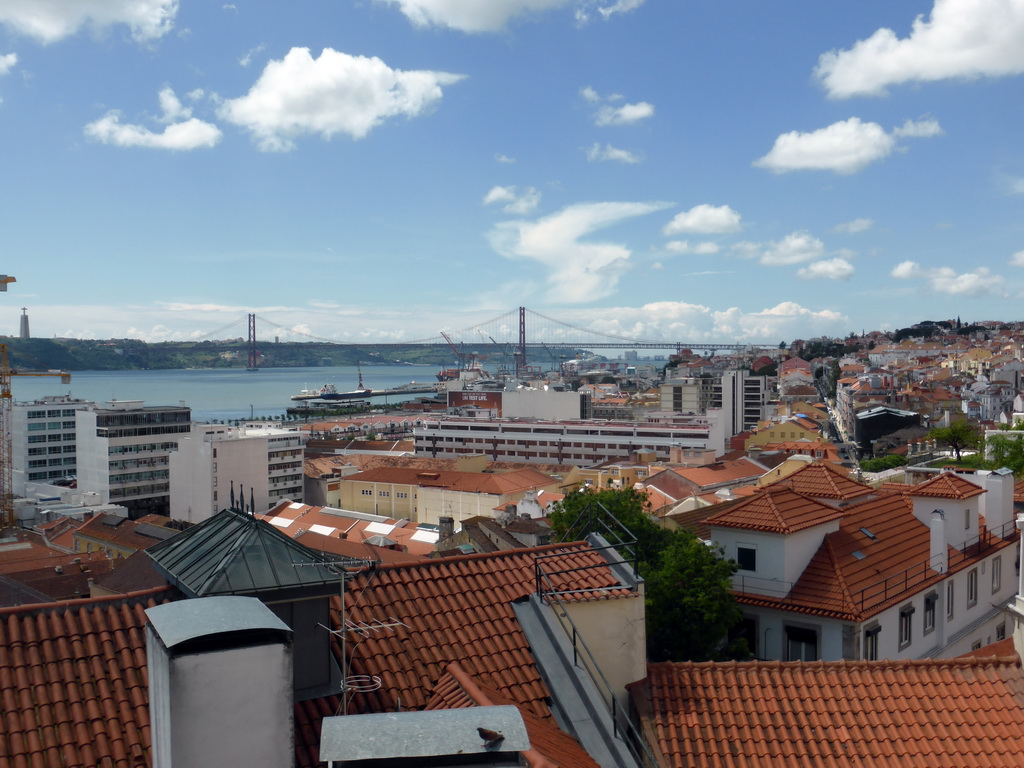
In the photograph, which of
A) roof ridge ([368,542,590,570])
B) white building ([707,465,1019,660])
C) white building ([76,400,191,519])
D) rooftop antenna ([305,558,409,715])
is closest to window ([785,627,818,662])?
white building ([707,465,1019,660])

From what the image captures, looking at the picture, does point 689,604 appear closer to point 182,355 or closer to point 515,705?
point 515,705

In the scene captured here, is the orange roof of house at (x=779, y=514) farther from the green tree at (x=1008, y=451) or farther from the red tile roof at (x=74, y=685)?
the green tree at (x=1008, y=451)

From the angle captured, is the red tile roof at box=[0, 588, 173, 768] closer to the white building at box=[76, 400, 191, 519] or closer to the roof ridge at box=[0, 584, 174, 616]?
Result: the roof ridge at box=[0, 584, 174, 616]

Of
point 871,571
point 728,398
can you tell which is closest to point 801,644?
point 871,571

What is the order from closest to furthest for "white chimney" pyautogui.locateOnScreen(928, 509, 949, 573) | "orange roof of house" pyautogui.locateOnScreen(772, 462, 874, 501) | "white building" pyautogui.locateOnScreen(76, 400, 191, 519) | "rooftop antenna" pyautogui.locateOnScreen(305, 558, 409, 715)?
"rooftop antenna" pyautogui.locateOnScreen(305, 558, 409, 715) < "white chimney" pyautogui.locateOnScreen(928, 509, 949, 573) < "orange roof of house" pyautogui.locateOnScreen(772, 462, 874, 501) < "white building" pyautogui.locateOnScreen(76, 400, 191, 519)

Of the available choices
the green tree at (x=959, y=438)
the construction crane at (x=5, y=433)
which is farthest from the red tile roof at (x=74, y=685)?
the construction crane at (x=5, y=433)

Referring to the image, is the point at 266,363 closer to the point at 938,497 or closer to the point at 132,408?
the point at 132,408
